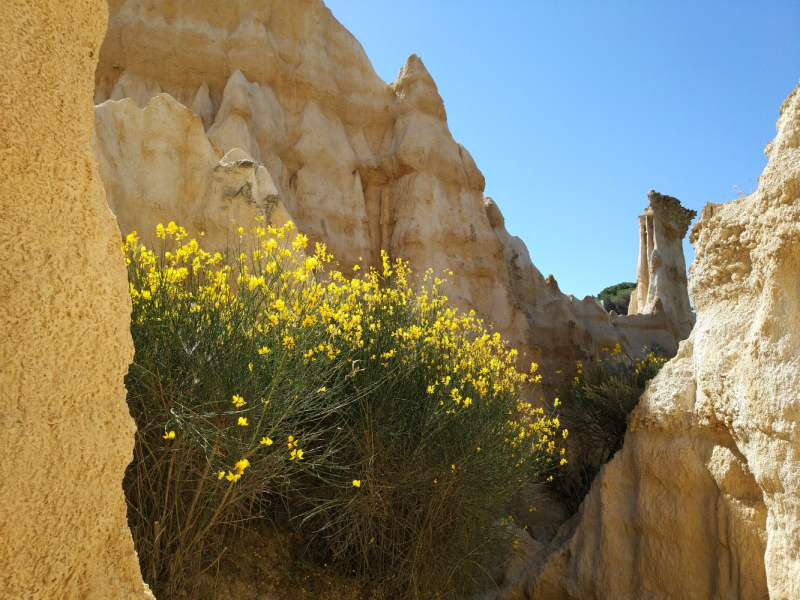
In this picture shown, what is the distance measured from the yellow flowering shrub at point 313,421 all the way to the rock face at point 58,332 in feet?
3.94

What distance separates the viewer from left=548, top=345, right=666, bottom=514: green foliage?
38.8ft

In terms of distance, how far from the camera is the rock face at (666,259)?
21844mm

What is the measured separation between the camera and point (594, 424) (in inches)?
501

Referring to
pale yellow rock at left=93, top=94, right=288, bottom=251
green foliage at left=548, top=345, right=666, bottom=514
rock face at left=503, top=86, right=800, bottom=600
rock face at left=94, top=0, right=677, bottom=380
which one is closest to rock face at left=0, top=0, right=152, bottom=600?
rock face at left=503, top=86, right=800, bottom=600

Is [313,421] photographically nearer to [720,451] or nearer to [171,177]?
[720,451]

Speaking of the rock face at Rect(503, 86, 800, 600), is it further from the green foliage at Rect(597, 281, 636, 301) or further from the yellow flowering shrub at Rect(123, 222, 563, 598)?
the green foliage at Rect(597, 281, 636, 301)

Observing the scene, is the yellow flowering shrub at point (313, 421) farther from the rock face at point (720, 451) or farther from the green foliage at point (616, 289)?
the green foliage at point (616, 289)

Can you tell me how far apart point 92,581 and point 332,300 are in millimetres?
3577

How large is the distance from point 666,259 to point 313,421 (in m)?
19.3

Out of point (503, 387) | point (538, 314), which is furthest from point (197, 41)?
point (503, 387)

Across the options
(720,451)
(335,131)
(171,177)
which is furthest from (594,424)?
(335,131)

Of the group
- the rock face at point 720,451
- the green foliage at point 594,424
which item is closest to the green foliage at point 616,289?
the green foliage at point 594,424

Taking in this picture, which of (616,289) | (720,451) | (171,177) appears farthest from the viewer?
(616,289)

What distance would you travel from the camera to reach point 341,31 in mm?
18859
